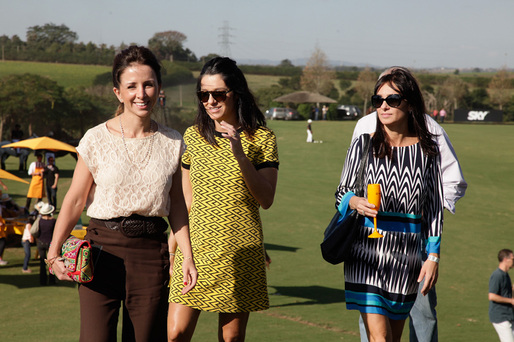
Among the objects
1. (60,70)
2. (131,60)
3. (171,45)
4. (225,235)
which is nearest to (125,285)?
(225,235)

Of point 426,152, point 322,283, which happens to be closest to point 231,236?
point 426,152

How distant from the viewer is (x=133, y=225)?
3.38 meters

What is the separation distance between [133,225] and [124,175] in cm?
26

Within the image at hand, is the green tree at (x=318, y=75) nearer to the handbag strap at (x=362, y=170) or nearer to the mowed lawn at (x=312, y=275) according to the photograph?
the mowed lawn at (x=312, y=275)

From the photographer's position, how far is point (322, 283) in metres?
14.8

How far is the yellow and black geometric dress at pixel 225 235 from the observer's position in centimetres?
383

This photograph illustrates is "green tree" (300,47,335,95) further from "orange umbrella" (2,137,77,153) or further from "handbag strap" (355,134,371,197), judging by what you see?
"handbag strap" (355,134,371,197)

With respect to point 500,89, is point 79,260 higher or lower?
higher

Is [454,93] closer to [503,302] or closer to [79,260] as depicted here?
[503,302]

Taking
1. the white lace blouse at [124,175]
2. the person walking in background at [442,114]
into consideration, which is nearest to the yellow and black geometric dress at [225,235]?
the white lace blouse at [124,175]

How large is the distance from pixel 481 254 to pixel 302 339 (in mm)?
11476

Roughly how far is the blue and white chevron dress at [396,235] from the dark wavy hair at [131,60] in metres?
1.32

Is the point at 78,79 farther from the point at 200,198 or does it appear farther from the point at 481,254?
the point at 200,198

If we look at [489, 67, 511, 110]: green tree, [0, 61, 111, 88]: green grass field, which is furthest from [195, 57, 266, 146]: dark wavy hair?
[489, 67, 511, 110]: green tree
